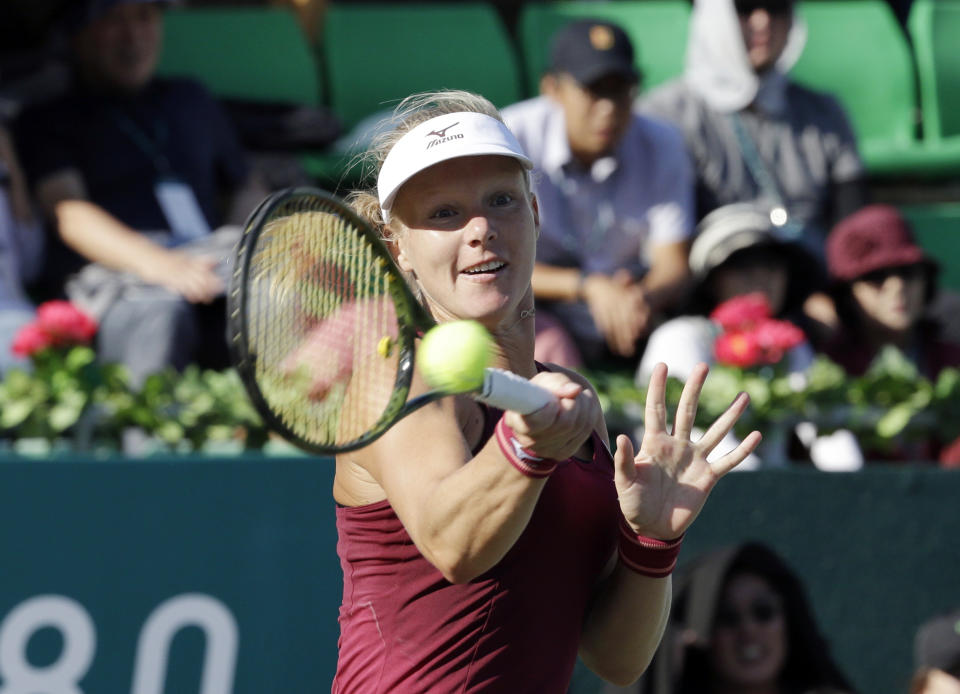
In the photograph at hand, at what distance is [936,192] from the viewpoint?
625cm

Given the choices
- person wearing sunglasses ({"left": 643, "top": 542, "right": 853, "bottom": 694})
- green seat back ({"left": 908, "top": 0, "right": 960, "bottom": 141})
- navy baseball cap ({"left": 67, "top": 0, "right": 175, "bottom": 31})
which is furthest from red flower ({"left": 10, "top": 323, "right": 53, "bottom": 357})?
green seat back ({"left": 908, "top": 0, "right": 960, "bottom": 141})

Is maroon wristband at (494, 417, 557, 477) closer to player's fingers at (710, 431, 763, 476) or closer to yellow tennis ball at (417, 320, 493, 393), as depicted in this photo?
yellow tennis ball at (417, 320, 493, 393)

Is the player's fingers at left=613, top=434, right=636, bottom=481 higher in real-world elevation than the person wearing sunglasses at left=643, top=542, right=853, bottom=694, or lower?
higher

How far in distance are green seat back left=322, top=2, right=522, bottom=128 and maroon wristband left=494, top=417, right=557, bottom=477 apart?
4604mm

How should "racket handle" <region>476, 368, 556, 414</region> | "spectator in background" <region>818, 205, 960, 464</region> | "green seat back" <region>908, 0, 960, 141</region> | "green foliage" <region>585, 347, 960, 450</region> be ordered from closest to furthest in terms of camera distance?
"racket handle" <region>476, 368, 556, 414</region> < "green foliage" <region>585, 347, 960, 450</region> < "spectator in background" <region>818, 205, 960, 464</region> < "green seat back" <region>908, 0, 960, 141</region>

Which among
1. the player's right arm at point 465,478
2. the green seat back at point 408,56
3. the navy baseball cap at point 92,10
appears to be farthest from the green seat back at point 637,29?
the player's right arm at point 465,478

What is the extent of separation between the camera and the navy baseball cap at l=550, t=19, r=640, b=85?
4.85m

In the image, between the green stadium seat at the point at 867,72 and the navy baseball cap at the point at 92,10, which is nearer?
the navy baseball cap at the point at 92,10

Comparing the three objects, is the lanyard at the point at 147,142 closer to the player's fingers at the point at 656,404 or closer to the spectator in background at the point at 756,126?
the spectator in background at the point at 756,126

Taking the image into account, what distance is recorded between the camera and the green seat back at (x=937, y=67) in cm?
660

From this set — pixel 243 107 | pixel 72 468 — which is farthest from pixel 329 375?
pixel 243 107

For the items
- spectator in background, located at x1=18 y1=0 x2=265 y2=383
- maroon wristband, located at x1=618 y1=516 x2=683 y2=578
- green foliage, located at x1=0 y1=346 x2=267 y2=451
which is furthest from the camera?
spectator in background, located at x1=18 y1=0 x2=265 y2=383

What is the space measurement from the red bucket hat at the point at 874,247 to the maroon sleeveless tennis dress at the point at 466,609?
10.3ft

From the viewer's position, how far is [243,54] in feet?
20.1
